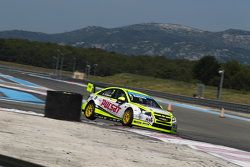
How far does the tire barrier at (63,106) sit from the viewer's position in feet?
49.1

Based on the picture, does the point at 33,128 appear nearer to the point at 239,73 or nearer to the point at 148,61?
the point at 239,73

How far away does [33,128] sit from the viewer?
1154 centimetres

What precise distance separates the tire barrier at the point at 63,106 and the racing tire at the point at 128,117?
217 centimetres

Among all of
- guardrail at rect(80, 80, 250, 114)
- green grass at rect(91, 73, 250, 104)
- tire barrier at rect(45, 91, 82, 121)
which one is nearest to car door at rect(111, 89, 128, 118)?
tire barrier at rect(45, 91, 82, 121)

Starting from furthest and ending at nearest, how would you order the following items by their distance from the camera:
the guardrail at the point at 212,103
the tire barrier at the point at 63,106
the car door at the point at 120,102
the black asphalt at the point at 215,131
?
1. the guardrail at the point at 212,103
2. the car door at the point at 120,102
3. the black asphalt at the point at 215,131
4. the tire barrier at the point at 63,106

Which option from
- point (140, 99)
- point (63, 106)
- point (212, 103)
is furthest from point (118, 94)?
point (212, 103)

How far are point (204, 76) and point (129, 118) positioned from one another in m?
126

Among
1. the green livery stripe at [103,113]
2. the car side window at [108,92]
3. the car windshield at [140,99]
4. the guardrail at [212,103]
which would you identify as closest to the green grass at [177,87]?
the guardrail at [212,103]

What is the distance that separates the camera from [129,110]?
1694 centimetres

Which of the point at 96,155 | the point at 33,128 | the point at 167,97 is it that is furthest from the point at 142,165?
the point at 167,97

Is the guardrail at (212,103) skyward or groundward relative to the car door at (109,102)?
groundward

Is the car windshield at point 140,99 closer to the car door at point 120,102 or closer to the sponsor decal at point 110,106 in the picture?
the car door at point 120,102

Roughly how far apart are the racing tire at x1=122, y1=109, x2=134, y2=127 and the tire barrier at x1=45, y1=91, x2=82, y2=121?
2168mm

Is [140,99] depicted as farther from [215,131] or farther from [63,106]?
[215,131]
